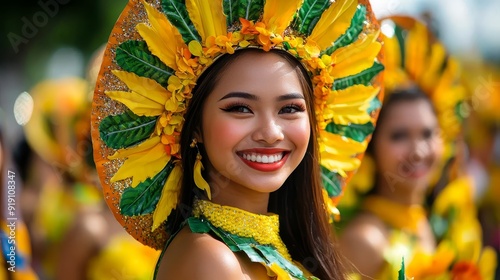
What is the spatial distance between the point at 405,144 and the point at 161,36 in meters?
2.73

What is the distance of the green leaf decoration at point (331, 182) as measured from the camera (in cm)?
390

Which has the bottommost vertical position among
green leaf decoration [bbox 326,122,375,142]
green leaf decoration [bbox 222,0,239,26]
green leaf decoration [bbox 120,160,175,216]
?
green leaf decoration [bbox 120,160,175,216]

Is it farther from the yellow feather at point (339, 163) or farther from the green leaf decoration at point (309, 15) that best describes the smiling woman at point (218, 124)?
the yellow feather at point (339, 163)

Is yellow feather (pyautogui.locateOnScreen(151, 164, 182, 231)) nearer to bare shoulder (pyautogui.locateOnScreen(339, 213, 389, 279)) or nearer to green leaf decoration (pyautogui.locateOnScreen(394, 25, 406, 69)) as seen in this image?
bare shoulder (pyautogui.locateOnScreen(339, 213, 389, 279))

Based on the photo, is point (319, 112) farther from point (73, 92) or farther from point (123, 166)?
point (73, 92)

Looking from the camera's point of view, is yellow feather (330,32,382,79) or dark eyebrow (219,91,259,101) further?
yellow feather (330,32,382,79)

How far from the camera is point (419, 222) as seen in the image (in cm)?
592

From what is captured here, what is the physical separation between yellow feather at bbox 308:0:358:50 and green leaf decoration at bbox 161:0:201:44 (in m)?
0.43

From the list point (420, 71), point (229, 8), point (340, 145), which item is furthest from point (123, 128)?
point (420, 71)

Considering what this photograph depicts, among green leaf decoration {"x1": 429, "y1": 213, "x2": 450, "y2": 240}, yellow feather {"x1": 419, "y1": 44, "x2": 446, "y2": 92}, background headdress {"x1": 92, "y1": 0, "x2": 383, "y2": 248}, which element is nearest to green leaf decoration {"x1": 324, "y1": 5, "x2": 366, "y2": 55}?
background headdress {"x1": 92, "y1": 0, "x2": 383, "y2": 248}

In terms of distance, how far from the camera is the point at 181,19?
11.0 ft

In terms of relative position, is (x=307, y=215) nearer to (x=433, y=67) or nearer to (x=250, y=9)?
(x=250, y=9)

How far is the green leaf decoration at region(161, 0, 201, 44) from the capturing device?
11.0ft

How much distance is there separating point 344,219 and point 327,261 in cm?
217
